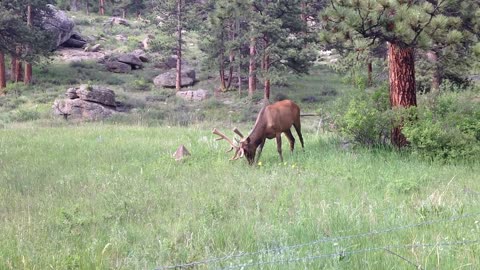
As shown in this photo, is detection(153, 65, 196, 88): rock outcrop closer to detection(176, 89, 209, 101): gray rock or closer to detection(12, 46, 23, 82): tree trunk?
detection(176, 89, 209, 101): gray rock

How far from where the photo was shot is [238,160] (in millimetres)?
10680

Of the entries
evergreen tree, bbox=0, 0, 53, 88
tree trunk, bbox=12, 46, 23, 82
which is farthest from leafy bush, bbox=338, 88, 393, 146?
tree trunk, bbox=12, 46, 23, 82

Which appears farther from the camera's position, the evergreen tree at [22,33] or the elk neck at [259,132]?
the evergreen tree at [22,33]

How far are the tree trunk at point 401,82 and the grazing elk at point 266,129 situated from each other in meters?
2.42

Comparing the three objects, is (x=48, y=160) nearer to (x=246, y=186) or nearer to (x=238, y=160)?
(x=238, y=160)

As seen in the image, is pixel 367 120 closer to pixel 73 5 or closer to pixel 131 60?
pixel 131 60

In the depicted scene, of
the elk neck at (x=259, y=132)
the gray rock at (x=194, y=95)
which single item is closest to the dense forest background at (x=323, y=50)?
the gray rock at (x=194, y=95)

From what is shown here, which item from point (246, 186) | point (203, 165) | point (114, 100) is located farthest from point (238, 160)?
point (114, 100)

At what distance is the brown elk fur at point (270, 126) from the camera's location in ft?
34.3

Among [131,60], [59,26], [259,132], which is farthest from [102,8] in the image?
[259,132]

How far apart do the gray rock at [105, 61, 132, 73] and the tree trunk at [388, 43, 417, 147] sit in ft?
115

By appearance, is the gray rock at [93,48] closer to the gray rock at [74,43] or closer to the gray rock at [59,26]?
the gray rock at [74,43]

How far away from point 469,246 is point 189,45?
51528 mm

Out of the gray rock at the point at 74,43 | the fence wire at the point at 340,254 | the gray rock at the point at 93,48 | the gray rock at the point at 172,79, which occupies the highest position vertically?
the gray rock at the point at 74,43
